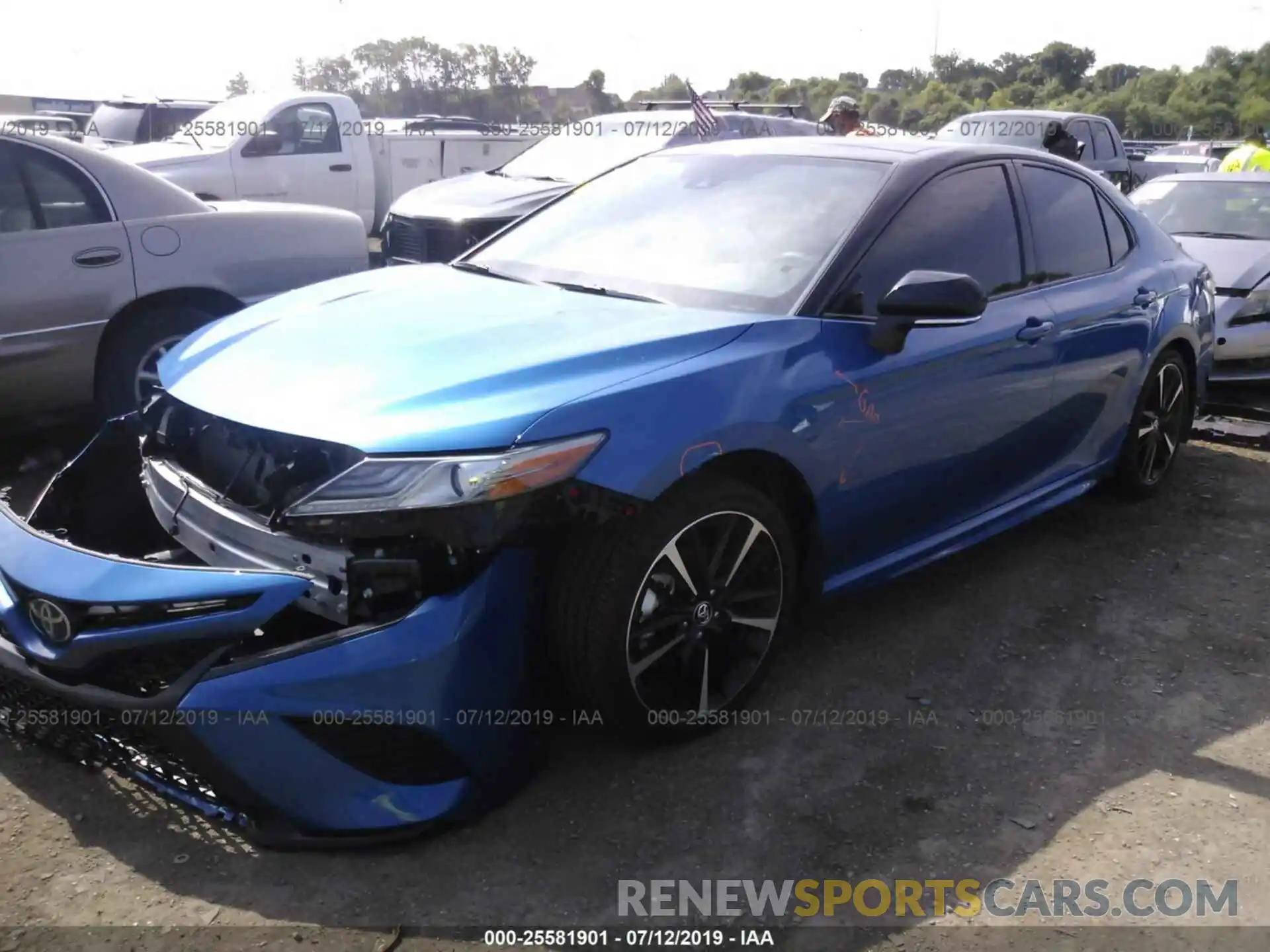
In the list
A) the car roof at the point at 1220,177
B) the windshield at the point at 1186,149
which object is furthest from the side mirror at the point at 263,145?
the windshield at the point at 1186,149

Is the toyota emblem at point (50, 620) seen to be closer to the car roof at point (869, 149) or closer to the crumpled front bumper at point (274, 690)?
the crumpled front bumper at point (274, 690)

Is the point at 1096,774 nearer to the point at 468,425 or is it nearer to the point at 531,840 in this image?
the point at 531,840

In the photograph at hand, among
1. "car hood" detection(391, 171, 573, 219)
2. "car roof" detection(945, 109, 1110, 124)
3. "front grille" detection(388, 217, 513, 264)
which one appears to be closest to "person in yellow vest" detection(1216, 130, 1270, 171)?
"car roof" detection(945, 109, 1110, 124)

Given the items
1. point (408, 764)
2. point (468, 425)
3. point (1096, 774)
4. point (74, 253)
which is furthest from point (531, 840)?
point (74, 253)

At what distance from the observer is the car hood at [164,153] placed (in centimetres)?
997

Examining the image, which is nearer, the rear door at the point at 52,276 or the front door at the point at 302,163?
the rear door at the point at 52,276

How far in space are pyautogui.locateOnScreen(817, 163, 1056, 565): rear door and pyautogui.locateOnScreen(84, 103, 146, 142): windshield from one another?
12.3 m

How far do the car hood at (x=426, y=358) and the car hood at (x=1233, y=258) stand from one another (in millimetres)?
5280

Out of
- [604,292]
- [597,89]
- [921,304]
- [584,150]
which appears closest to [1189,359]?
[921,304]

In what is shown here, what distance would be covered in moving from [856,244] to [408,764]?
1.97 meters

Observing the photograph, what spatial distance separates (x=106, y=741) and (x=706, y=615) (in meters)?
1.49

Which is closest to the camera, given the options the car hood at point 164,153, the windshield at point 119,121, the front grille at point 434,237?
the front grille at point 434,237

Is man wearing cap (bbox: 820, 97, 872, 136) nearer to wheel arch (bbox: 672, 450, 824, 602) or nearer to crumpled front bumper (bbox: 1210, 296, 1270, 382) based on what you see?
crumpled front bumper (bbox: 1210, 296, 1270, 382)

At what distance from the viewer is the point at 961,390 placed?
352 cm
